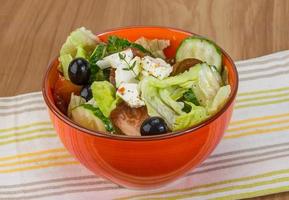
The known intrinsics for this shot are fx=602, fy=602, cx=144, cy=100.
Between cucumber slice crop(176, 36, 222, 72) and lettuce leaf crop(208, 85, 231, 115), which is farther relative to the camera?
cucumber slice crop(176, 36, 222, 72)

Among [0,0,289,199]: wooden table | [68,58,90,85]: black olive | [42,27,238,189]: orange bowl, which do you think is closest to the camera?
[42,27,238,189]: orange bowl

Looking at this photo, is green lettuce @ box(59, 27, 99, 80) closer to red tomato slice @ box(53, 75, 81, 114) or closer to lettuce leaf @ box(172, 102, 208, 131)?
red tomato slice @ box(53, 75, 81, 114)

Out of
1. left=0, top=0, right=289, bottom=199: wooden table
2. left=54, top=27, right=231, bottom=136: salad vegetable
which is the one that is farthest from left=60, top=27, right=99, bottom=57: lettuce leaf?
left=0, top=0, right=289, bottom=199: wooden table

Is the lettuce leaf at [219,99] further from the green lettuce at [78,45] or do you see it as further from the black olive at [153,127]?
the green lettuce at [78,45]

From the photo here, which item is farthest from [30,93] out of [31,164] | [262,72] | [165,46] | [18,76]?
[262,72]

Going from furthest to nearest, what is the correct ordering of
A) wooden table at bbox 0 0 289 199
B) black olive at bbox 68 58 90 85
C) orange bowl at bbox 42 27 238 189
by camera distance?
wooden table at bbox 0 0 289 199
black olive at bbox 68 58 90 85
orange bowl at bbox 42 27 238 189

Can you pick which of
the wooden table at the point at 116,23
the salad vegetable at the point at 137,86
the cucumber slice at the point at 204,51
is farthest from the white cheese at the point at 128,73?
the wooden table at the point at 116,23

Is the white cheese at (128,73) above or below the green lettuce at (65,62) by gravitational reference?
above
